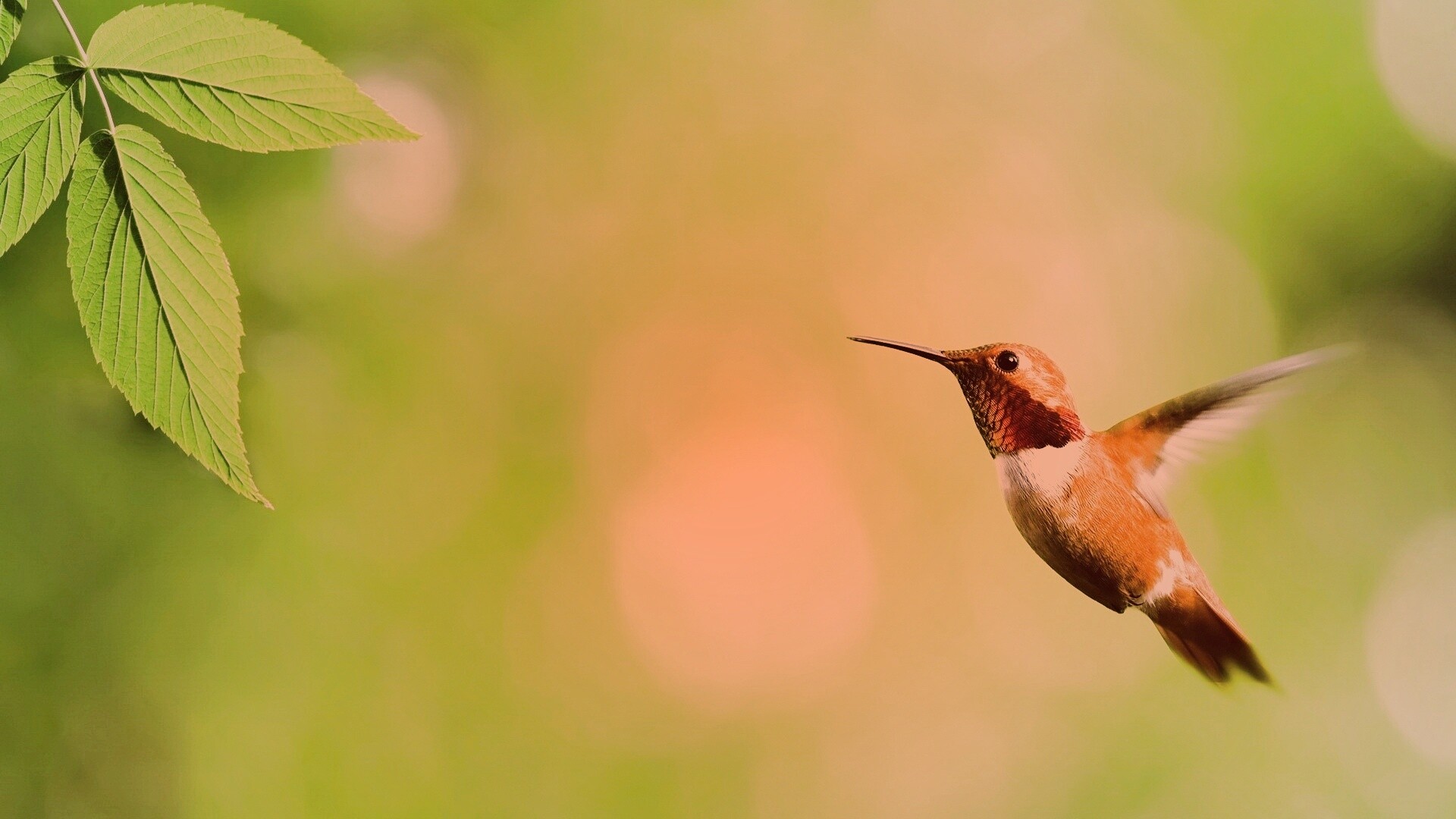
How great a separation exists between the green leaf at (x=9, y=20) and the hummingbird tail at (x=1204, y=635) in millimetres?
973

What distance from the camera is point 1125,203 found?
0.80 m

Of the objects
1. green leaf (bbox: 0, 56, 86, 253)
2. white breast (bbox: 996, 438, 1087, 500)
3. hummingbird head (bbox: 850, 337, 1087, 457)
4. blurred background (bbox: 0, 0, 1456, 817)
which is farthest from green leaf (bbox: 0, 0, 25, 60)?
white breast (bbox: 996, 438, 1087, 500)

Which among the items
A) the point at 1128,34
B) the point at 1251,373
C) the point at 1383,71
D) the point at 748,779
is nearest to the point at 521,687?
the point at 748,779

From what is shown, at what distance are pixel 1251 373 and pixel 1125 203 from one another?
27 cm

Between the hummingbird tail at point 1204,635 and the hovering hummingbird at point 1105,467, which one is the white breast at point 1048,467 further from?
the hummingbird tail at point 1204,635

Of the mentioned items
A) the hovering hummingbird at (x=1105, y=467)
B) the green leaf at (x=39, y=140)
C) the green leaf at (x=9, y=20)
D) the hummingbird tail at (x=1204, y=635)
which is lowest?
the hummingbird tail at (x=1204, y=635)

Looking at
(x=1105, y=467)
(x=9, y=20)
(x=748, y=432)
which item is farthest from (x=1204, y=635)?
(x=9, y=20)

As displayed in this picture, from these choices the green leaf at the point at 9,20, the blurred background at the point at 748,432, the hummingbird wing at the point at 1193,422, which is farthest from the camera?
the blurred background at the point at 748,432

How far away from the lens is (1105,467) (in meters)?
0.66

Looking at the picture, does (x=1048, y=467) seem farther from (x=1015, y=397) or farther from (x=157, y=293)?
(x=157, y=293)

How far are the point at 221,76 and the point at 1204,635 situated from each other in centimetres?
95

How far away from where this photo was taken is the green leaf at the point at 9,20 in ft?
1.43

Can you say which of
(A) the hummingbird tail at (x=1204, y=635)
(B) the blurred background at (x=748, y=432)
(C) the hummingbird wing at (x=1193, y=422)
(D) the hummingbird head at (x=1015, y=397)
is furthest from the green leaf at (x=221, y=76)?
(A) the hummingbird tail at (x=1204, y=635)

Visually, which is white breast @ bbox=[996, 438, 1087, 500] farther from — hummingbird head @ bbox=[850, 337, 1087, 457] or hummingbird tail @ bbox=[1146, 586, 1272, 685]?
hummingbird tail @ bbox=[1146, 586, 1272, 685]
